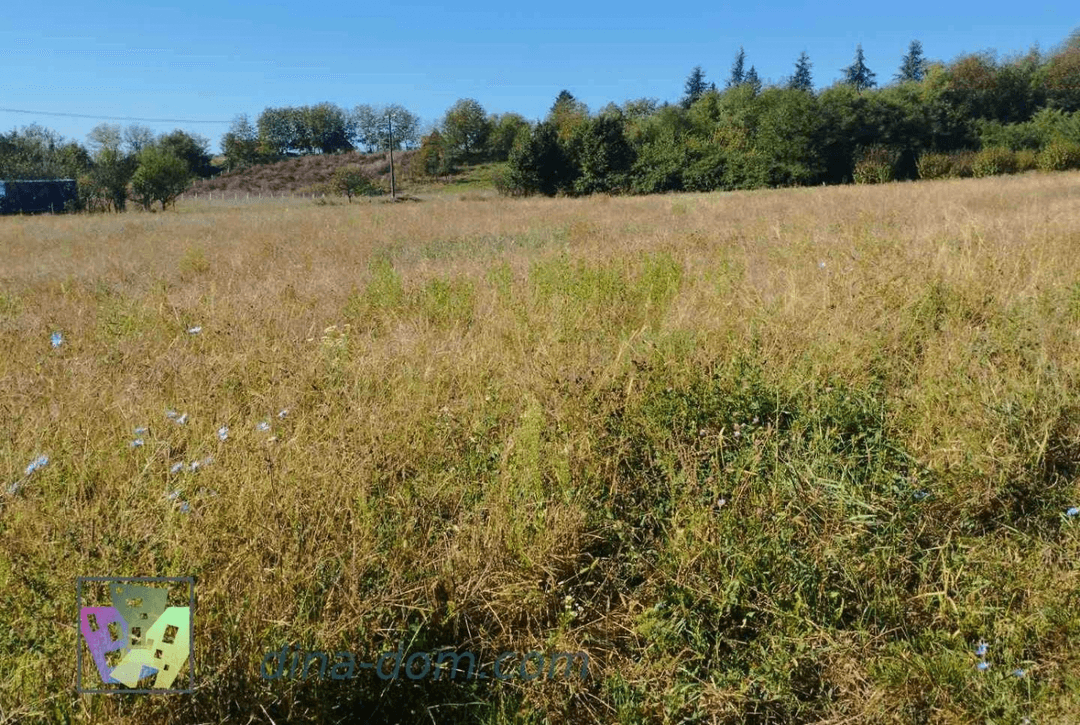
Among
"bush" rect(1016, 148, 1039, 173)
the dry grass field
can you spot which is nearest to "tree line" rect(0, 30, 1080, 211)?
"bush" rect(1016, 148, 1039, 173)

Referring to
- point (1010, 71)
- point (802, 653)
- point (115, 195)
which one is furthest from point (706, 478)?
point (1010, 71)

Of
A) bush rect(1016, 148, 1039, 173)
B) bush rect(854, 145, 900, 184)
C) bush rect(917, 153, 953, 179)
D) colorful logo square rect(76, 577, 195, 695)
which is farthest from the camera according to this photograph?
bush rect(917, 153, 953, 179)

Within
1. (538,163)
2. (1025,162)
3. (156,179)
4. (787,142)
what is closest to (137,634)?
(538,163)

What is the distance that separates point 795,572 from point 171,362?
347cm

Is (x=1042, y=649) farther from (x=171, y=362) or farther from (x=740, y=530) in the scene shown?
(x=171, y=362)

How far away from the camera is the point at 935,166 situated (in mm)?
32312

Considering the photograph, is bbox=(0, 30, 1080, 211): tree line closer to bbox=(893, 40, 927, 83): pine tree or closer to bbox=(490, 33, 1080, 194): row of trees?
bbox=(490, 33, 1080, 194): row of trees

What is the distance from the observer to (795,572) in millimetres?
2260

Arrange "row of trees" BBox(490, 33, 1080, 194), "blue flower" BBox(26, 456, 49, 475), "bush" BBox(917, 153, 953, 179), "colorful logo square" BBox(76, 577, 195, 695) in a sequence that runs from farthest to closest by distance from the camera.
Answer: "row of trees" BBox(490, 33, 1080, 194) → "bush" BBox(917, 153, 953, 179) → "blue flower" BBox(26, 456, 49, 475) → "colorful logo square" BBox(76, 577, 195, 695)

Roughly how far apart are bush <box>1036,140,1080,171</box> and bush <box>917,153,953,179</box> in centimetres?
376

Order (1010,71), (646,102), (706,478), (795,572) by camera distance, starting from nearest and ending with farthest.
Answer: (795,572) < (706,478) < (1010,71) < (646,102)

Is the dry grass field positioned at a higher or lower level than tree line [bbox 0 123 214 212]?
lower

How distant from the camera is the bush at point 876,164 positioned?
30.2 meters

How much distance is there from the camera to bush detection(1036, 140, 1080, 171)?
1168 inches
